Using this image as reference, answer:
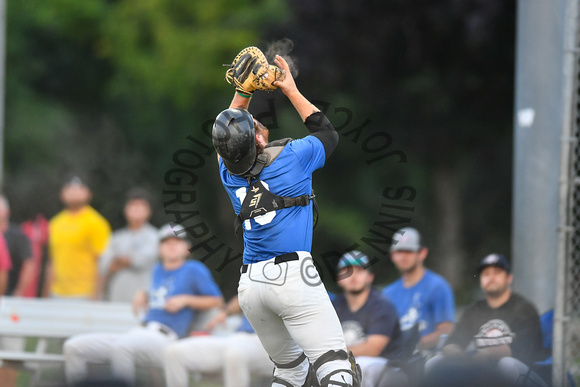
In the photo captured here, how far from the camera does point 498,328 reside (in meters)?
6.33

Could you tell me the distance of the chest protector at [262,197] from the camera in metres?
4.82

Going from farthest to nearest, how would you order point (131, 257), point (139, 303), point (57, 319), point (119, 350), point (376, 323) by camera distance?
point (131, 257) < point (57, 319) < point (139, 303) < point (119, 350) < point (376, 323)

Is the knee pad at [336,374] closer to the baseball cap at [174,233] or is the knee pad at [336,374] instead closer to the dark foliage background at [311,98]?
the baseball cap at [174,233]

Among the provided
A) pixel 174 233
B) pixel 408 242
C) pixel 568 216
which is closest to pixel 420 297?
pixel 408 242

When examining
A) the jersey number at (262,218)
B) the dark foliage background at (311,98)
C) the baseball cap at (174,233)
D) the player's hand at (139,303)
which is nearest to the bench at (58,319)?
the player's hand at (139,303)

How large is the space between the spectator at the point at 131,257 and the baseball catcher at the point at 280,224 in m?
3.80

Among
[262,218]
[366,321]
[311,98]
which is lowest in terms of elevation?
[366,321]

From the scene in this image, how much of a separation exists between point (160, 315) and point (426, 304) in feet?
8.00

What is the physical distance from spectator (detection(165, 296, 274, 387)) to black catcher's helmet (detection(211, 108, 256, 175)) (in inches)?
98.6

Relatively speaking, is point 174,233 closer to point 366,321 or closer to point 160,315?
point 160,315

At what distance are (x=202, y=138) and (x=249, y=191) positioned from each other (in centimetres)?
1420

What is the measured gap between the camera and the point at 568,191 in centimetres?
644

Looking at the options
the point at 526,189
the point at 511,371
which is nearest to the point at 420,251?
the point at 526,189

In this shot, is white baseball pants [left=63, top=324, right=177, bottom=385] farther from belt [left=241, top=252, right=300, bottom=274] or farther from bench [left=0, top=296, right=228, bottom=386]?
belt [left=241, top=252, right=300, bottom=274]
